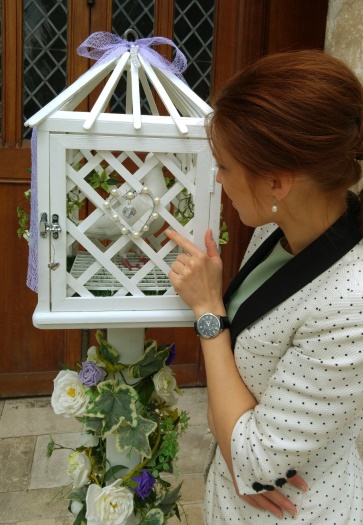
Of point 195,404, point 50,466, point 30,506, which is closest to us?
point 30,506

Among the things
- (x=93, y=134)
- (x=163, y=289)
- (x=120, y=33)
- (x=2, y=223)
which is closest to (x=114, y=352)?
(x=163, y=289)

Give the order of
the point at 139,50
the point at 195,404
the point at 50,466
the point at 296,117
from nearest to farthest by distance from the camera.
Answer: the point at 296,117, the point at 139,50, the point at 50,466, the point at 195,404

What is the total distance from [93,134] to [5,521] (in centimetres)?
150

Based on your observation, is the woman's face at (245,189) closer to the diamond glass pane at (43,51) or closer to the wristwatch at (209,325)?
the wristwatch at (209,325)

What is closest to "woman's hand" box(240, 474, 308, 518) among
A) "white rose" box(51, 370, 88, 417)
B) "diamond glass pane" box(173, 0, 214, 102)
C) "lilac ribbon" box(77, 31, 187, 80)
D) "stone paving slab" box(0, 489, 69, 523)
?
"white rose" box(51, 370, 88, 417)

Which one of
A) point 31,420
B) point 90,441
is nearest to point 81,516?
point 90,441

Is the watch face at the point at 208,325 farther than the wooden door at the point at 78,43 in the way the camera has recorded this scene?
No

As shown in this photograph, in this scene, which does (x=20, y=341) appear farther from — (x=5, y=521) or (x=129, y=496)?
(x=129, y=496)

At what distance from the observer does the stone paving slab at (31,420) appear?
91.0 inches

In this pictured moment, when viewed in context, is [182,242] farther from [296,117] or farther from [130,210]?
[296,117]

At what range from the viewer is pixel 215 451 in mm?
1039

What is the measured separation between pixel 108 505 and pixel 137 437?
132 mm

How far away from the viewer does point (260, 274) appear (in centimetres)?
96

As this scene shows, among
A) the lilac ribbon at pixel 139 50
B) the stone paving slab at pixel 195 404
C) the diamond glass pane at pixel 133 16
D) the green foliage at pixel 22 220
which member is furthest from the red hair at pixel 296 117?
the stone paving slab at pixel 195 404
